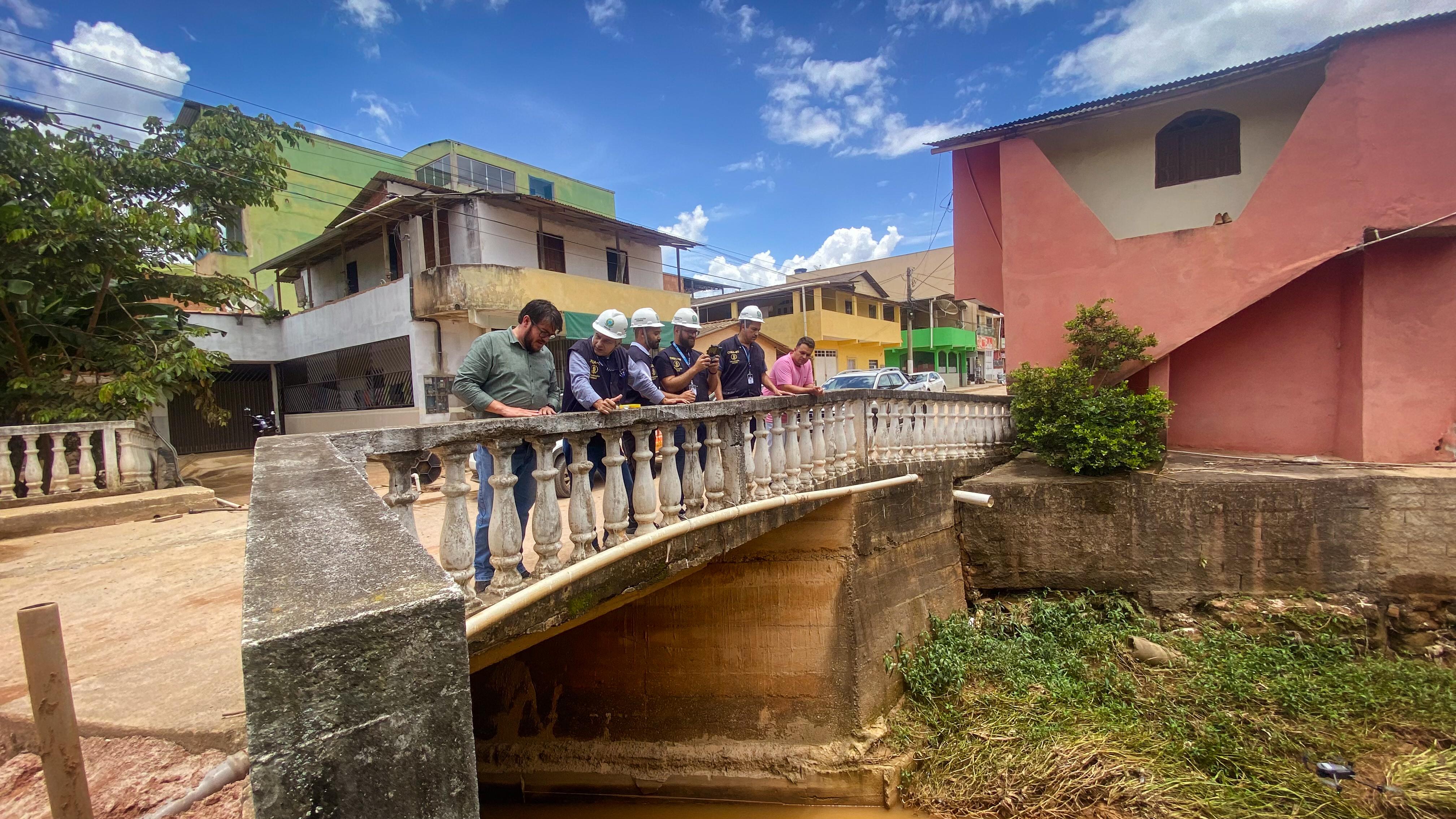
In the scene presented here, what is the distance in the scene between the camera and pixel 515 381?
3.27 m

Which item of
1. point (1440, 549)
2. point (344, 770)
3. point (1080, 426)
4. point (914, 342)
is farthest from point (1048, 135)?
point (914, 342)

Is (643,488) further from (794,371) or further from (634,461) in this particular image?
(794,371)

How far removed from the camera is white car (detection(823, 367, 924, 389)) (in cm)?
1602

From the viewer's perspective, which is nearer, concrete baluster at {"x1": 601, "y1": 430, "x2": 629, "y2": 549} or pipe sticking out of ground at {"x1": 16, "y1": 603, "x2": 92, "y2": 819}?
pipe sticking out of ground at {"x1": 16, "y1": 603, "x2": 92, "y2": 819}

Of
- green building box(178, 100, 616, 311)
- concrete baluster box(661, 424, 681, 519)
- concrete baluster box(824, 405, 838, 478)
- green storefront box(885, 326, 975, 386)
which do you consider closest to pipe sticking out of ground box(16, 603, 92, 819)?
concrete baluster box(661, 424, 681, 519)

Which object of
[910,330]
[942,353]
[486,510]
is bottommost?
[486,510]

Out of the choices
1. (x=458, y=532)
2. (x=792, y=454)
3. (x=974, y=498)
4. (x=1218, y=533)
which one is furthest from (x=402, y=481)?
(x=1218, y=533)

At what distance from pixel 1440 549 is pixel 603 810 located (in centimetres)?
783

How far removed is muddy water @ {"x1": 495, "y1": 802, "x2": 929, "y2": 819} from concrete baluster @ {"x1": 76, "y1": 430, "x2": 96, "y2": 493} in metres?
5.26

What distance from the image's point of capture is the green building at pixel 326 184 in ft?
57.2

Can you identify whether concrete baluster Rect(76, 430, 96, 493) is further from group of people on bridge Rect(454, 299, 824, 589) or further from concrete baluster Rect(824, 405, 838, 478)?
concrete baluster Rect(824, 405, 838, 478)

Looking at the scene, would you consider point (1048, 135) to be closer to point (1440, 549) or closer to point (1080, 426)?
point (1080, 426)

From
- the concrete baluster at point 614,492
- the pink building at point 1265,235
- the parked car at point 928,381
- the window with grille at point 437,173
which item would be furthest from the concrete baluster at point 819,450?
the window with grille at point 437,173

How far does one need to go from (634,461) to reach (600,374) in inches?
28.6
